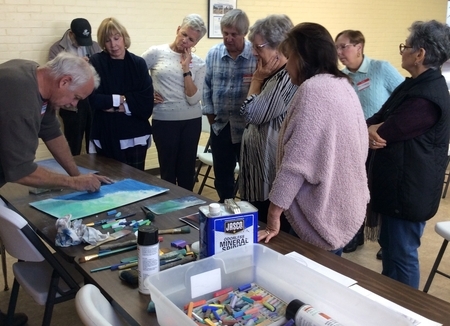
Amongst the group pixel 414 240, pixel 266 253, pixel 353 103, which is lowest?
pixel 414 240

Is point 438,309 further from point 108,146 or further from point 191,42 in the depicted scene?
point 191,42

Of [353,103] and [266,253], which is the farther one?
[353,103]

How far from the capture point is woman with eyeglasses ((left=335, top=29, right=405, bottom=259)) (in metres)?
3.09

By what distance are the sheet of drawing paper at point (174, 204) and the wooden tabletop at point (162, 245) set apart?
38 mm

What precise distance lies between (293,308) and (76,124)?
3382 mm

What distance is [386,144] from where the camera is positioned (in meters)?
1.98

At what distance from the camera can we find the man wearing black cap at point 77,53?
12.5 ft

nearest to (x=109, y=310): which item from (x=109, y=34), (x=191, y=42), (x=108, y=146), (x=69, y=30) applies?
(x=108, y=146)

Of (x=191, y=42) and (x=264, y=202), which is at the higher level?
(x=191, y=42)

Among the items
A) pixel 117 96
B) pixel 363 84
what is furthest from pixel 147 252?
pixel 363 84

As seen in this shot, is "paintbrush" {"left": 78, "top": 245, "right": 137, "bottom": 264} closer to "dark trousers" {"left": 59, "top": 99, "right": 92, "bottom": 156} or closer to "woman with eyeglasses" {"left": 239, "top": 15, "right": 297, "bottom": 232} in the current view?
"woman with eyeglasses" {"left": 239, "top": 15, "right": 297, "bottom": 232}

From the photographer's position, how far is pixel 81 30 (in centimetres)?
379

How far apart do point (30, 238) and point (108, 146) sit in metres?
1.15

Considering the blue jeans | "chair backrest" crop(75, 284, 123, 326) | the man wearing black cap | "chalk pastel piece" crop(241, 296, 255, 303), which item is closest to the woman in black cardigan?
the man wearing black cap
